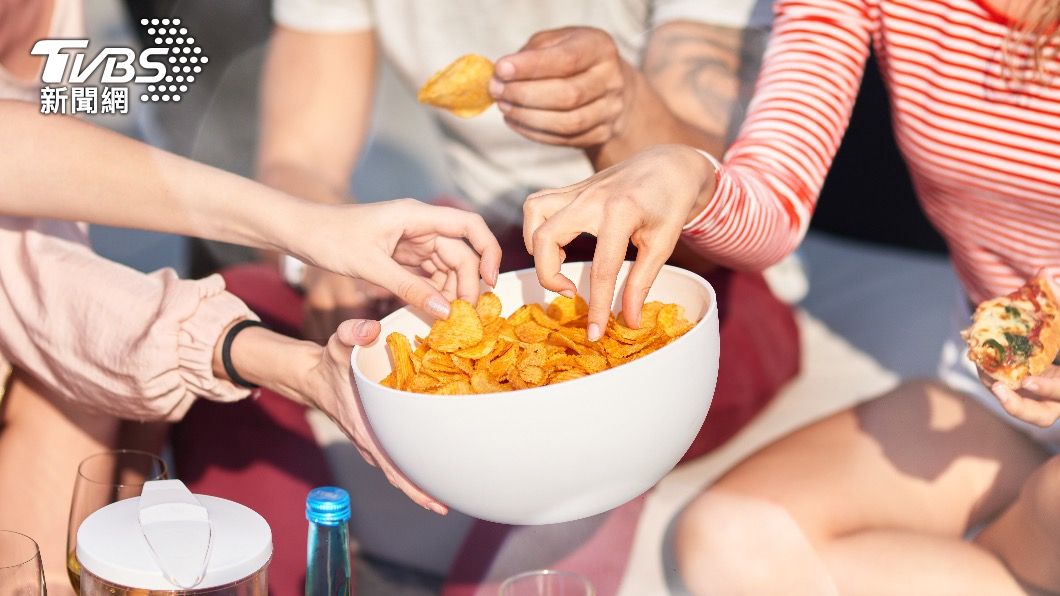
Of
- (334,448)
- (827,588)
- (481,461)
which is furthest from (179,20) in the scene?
(827,588)

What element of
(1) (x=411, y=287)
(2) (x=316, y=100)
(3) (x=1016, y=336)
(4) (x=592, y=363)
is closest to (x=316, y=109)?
(2) (x=316, y=100)

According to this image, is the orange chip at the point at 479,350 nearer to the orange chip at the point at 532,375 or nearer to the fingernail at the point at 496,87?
the orange chip at the point at 532,375

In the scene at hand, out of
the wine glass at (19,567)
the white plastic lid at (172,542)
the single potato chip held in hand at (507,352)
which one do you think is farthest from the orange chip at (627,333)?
the wine glass at (19,567)

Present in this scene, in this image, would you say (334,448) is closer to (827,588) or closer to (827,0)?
(827,588)

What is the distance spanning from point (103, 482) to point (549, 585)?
27 centimetres

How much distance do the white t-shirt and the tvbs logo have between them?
13cm

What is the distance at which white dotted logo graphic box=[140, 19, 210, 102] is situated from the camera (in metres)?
0.79

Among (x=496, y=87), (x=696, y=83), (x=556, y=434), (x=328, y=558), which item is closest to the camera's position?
(x=556, y=434)

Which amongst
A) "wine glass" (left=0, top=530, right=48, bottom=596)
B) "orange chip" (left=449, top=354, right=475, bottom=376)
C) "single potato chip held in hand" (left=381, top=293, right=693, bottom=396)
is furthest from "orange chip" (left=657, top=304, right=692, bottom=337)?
"wine glass" (left=0, top=530, right=48, bottom=596)

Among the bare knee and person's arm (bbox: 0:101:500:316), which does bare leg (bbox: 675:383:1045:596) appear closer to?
the bare knee

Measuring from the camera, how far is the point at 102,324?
733mm

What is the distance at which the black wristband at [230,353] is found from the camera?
708mm

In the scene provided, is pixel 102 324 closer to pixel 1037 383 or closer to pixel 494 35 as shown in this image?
pixel 494 35

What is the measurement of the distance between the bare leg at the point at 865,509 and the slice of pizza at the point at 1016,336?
163 millimetres
